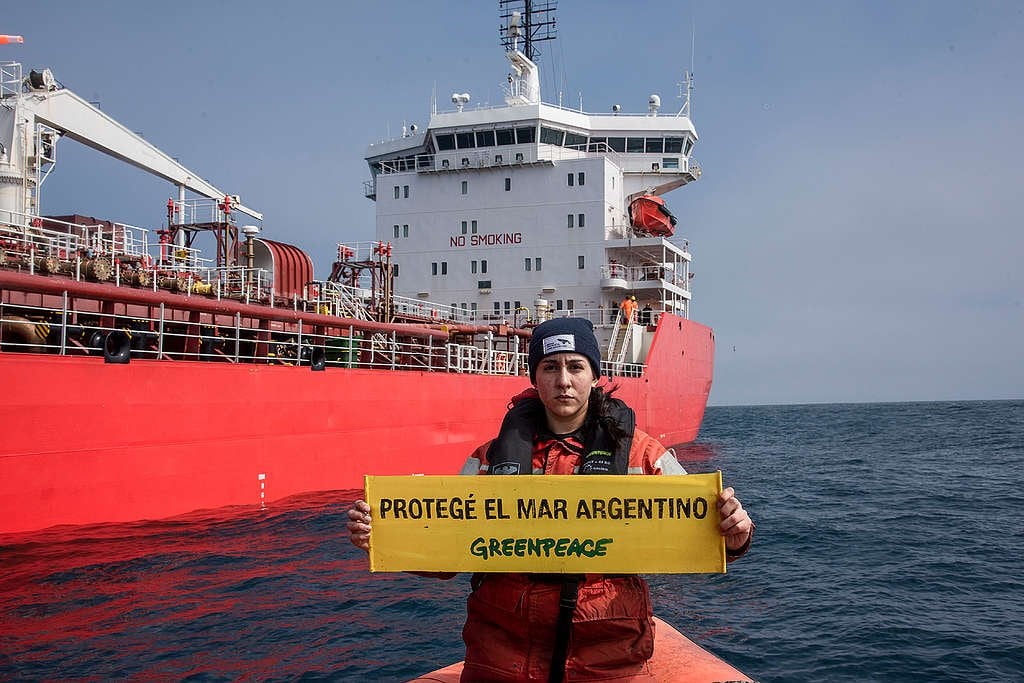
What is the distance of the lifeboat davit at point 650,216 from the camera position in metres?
22.3

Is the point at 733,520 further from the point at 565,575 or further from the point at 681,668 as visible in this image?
the point at 681,668

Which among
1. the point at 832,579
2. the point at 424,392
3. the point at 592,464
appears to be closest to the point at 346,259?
the point at 424,392

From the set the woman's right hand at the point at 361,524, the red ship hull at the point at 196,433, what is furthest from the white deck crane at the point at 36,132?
the woman's right hand at the point at 361,524

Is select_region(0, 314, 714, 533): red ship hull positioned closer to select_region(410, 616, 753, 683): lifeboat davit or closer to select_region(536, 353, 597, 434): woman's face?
select_region(410, 616, 753, 683): lifeboat davit

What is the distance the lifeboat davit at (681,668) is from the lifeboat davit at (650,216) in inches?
780

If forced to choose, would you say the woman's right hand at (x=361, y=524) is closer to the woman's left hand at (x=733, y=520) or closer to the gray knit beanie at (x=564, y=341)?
the gray knit beanie at (x=564, y=341)

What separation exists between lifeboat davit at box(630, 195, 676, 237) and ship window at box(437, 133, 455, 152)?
5.93 meters

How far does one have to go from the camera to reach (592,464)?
7.84 feet

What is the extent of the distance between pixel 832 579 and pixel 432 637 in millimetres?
4077

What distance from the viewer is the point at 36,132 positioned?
42.3 feet

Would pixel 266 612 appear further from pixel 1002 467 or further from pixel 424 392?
pixel 1002 467

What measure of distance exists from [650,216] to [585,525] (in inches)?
818

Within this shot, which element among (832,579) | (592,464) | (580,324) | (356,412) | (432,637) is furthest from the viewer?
(356,412)

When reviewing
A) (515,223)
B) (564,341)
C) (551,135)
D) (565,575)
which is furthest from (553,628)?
(551,135)
